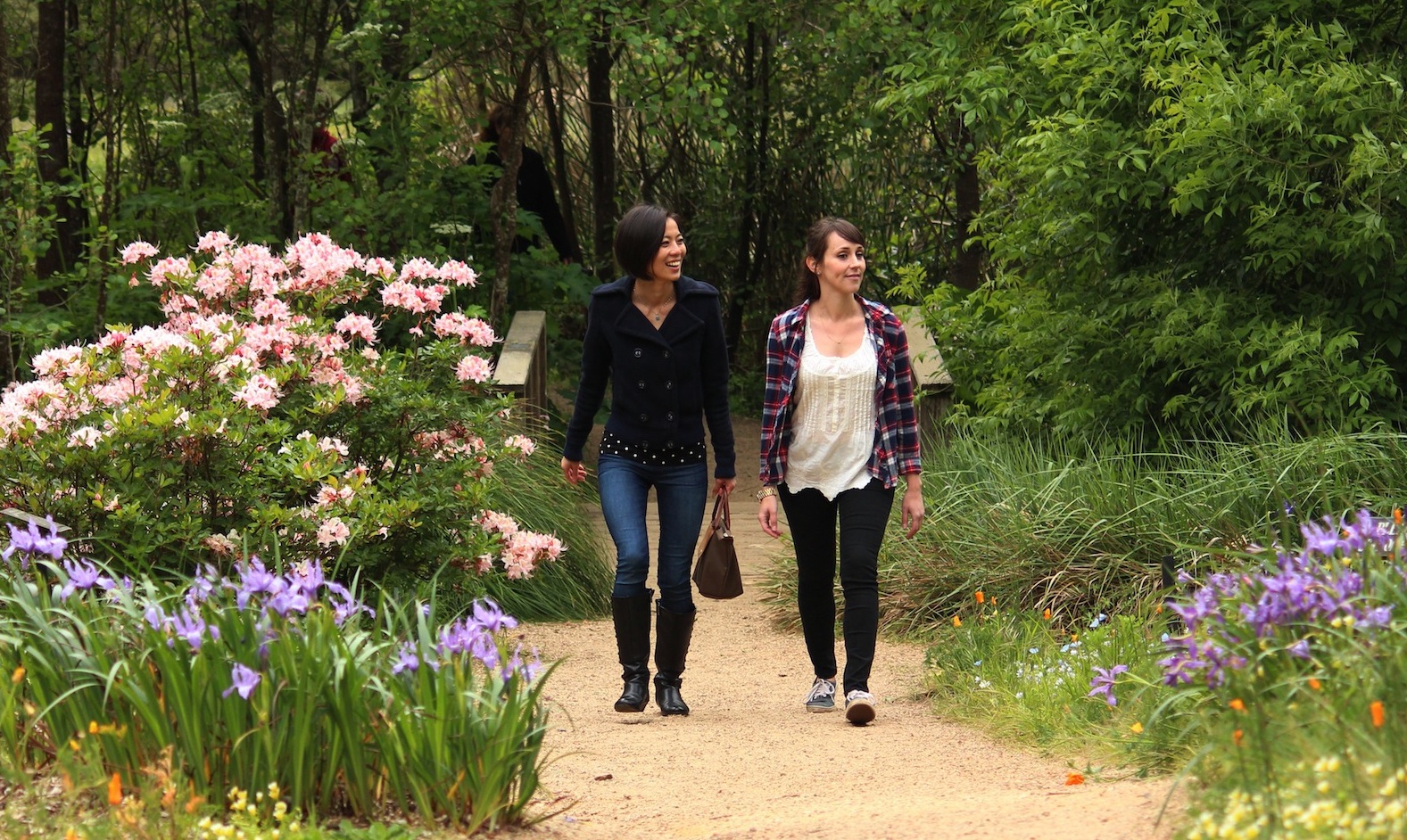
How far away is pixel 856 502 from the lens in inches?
208

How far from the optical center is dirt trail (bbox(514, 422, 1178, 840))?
3775 mm

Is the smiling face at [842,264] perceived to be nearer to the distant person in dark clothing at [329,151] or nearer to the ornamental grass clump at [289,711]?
the ornamental grass clump at [289,711]

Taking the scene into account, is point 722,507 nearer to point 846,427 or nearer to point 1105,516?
point 846,427

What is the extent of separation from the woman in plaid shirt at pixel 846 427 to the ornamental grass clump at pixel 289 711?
173 cm

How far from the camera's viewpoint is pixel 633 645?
5523 mm

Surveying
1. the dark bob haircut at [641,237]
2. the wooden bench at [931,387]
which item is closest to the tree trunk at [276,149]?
the wooden bench at [931,387]

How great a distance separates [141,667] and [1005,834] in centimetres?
187

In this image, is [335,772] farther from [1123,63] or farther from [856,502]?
[1123,63]

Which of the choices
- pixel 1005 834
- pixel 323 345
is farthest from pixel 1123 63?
pixel 1005 834

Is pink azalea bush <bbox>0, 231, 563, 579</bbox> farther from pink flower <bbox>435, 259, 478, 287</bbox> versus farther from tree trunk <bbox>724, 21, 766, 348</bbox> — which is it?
tree trunk <bbox>724, 21, 766, 348</bbox>

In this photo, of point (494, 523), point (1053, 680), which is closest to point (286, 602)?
point (1053, 680)

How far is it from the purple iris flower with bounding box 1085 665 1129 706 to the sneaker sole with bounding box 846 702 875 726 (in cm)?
75

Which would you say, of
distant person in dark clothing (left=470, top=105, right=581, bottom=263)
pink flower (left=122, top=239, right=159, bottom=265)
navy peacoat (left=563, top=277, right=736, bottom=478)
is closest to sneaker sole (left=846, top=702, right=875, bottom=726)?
navy peacoat (left=563, top=277, right=736, bottom=478)

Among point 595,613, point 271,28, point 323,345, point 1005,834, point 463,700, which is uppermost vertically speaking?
point 271,28
